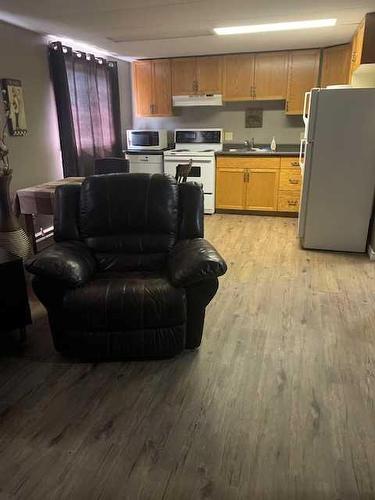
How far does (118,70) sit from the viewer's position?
19.3 ft

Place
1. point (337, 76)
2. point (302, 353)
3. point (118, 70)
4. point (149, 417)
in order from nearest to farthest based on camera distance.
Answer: point (149, 417)
point (302, 353)
point (337, 76)
point (118, 70)

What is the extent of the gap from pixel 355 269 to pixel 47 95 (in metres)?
3.94

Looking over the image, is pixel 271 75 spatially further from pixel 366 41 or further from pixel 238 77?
pixel 366 41

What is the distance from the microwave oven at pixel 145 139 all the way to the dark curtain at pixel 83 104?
30 centimetres

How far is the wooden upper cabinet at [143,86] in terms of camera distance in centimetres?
585

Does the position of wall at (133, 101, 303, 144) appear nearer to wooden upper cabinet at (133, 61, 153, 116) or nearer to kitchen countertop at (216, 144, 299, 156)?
kitchen countertop at (216, 144, 299, 156)

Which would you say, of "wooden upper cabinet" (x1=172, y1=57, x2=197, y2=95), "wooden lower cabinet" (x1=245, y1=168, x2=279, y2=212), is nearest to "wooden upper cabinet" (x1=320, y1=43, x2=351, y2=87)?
"wooden lower cabinet" (x1=245, y1=168, x2=279, y2=212)

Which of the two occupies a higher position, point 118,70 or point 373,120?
point 118,70

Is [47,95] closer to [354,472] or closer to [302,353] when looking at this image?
[302,353]

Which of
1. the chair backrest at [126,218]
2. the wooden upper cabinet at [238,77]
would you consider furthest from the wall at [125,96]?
the chair backrest at [126,218]

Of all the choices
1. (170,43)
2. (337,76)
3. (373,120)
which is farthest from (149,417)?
(337,76)

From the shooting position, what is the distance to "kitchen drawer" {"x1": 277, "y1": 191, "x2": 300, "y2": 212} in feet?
17.6

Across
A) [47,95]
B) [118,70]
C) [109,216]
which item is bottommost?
[109,216]

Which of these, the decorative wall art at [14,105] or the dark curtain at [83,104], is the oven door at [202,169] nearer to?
the dark curtain at [83,104]
